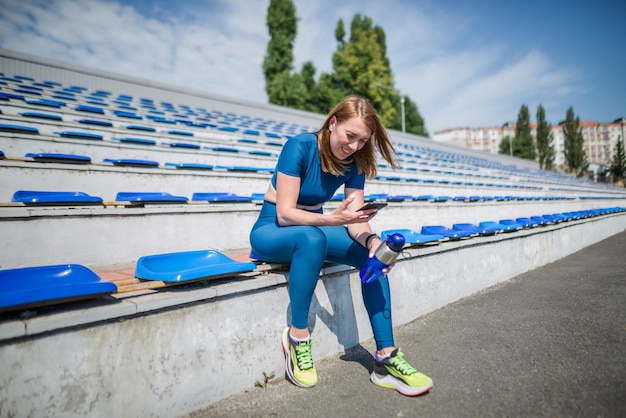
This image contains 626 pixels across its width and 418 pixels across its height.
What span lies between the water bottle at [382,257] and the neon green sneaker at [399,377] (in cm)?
45

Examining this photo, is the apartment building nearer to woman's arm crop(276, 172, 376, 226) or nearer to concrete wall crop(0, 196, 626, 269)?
concrete wall crop(0, 196, 626, 269)

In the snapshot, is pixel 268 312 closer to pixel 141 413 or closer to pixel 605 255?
pixel 141 413

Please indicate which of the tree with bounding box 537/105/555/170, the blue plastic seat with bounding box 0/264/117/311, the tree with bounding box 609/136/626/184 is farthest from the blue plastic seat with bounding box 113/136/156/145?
the tree with bounding box 537/105/555/170

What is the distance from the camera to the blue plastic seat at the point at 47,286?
1.17 m

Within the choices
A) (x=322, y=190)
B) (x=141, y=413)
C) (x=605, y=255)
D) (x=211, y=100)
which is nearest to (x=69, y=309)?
(x=141, y=413)

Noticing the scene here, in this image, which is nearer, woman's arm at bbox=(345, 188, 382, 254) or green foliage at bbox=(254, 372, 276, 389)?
green foliage at bbox=(254, 372, 276, 389)

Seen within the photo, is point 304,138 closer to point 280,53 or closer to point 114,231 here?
point 114,231

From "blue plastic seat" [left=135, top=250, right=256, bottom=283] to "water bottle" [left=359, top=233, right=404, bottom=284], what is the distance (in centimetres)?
65

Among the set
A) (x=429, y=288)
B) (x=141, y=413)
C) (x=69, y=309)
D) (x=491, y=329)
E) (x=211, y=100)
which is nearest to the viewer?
(x=69, y=309)

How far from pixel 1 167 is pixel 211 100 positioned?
13023mm

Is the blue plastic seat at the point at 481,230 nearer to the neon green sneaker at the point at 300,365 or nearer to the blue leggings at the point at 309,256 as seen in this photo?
the blue leggings at the point at 309,256

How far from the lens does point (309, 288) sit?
180 centimetres

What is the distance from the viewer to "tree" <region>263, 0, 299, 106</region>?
27625 mm

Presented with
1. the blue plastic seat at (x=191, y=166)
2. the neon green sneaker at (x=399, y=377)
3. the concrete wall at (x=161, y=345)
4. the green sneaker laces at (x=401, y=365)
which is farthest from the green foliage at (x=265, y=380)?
the blue plastic seat at (x=191, y=166)
